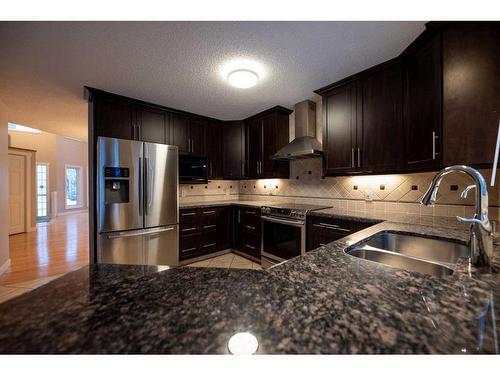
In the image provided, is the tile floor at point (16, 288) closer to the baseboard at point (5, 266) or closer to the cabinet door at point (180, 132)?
the baseboard at point (5, 266)

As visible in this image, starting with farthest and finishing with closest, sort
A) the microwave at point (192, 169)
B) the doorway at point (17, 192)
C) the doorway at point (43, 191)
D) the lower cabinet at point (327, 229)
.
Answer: the doorway at point (43, 191) < the doorway at point (17, 192) < the microwave at point (192, 169) < the lower cabinet at point (327, 229)

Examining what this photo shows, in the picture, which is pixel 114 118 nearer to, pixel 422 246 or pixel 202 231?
pixel 202 231

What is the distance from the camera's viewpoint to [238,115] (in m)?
3.56

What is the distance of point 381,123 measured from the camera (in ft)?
6.81

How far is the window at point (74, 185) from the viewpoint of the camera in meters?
8.56

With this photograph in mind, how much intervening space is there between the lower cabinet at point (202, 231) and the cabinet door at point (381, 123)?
2.18 m

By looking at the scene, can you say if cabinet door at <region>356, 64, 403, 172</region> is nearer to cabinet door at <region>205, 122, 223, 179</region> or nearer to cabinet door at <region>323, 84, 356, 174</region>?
cabinet door at <region>323, 84, 356, 174</region>

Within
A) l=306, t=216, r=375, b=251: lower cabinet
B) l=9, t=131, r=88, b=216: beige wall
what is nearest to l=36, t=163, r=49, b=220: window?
l=9, t=131, r=88, b=216: beige wall

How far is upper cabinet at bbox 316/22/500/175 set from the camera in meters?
1.35

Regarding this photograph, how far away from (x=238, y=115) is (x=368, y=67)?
2.02 m

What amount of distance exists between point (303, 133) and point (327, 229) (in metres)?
1.44

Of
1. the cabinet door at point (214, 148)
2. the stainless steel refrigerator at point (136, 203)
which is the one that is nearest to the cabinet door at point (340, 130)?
the cabinet door at point (214, 148)
